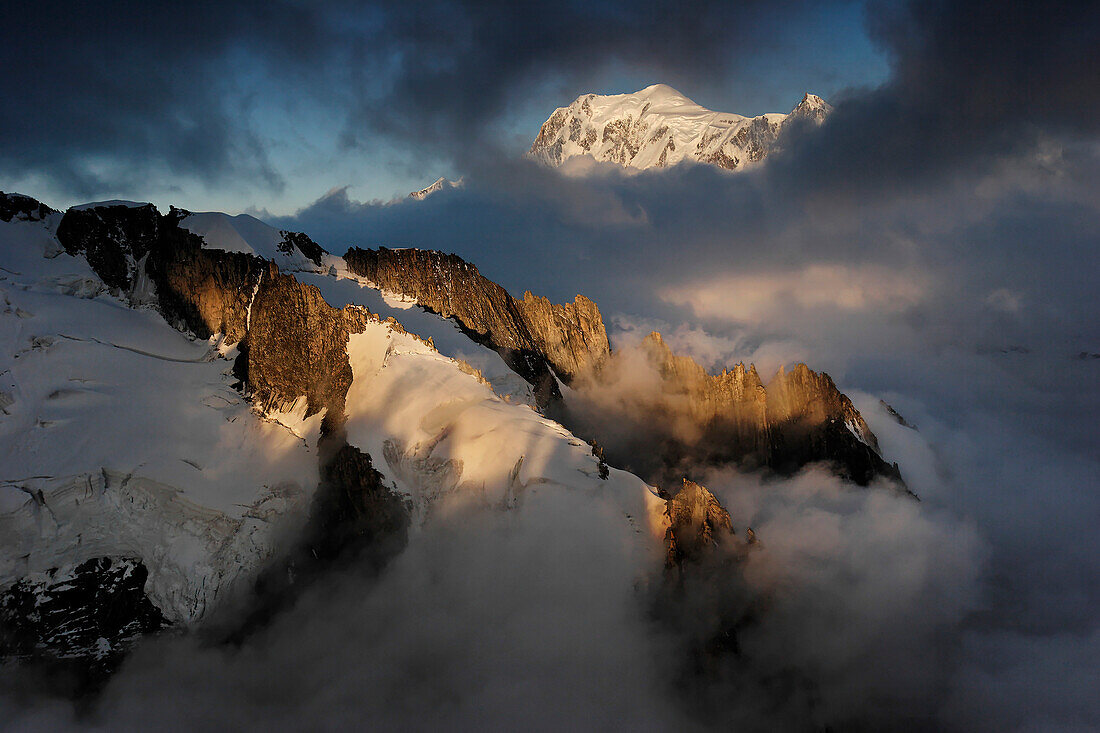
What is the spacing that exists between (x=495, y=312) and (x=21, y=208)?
84282 mm

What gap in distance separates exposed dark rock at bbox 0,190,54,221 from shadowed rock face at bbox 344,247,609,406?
48.4 metres

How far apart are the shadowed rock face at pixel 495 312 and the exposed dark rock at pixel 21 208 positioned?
48.4 metres

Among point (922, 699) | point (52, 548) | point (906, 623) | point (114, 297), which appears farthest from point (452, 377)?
point (906, 623)

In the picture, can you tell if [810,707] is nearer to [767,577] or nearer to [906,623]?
[767,577]

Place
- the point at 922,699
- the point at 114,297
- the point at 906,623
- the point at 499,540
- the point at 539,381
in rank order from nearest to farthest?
the point at 499,540
the point at 114,297
the point at 922,699
the point at 906,623
the point at 539,381

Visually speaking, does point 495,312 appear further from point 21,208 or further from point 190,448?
point 21,208

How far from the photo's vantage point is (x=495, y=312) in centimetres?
13750

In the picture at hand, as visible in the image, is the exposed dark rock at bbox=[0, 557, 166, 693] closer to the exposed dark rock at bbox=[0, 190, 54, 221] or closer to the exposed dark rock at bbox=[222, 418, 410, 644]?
the exposed dark rock at bbox=[222, 418, 410, 644]

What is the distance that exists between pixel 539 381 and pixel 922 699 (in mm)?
89703

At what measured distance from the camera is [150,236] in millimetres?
101250

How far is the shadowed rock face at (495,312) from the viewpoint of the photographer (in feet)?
391

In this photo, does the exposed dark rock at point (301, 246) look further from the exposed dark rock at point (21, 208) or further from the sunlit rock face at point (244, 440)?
the exposed dark rock at point (21, 208)

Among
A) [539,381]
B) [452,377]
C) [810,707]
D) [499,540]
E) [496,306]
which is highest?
[496,306]

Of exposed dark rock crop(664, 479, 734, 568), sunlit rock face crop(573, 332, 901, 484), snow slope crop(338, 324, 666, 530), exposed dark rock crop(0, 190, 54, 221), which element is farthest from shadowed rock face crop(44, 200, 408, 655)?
sunlit rock face crop(573, 332, 901, 484)
